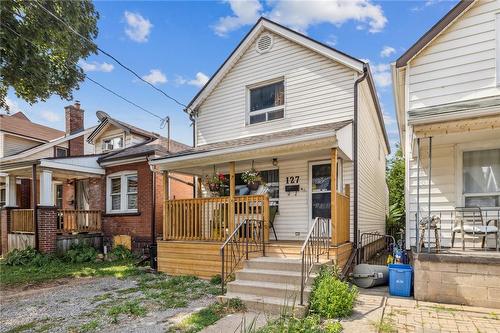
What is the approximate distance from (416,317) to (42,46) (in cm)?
1161

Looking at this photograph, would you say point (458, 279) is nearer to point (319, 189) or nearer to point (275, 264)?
point (275, 264)

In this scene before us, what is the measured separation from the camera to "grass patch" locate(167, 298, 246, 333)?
495 cm

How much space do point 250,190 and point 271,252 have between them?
2.39 meters

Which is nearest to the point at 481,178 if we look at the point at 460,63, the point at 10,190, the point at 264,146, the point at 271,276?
the point at 460,63

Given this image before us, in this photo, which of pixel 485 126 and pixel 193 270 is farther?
pixel 193 270

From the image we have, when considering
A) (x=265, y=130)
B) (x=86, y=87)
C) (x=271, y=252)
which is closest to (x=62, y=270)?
(x=86, y=87)

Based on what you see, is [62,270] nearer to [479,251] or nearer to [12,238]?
[12,238]

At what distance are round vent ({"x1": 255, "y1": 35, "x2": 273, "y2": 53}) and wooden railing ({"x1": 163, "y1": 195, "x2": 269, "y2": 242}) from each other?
4.96 metres

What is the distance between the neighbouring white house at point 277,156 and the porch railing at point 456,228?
163 cm

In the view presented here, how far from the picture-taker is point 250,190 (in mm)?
9539

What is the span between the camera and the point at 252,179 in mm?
9125

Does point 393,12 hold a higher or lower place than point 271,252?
higher

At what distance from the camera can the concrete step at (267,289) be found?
18.6 ft

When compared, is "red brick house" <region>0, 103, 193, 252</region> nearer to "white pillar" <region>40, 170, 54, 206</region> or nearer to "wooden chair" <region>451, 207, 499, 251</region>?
"white pillar" <region>40, 170, 54, 206</region>
